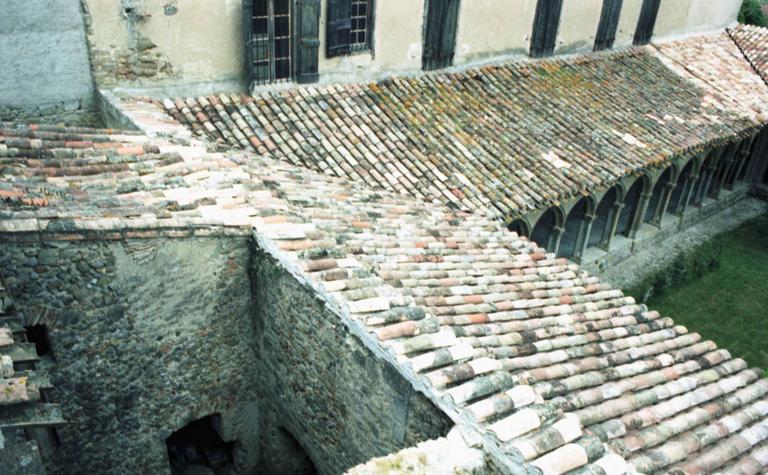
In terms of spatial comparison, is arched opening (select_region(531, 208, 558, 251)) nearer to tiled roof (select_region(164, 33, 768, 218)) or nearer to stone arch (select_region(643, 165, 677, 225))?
tiled roof (select_region(164, 33, 768, 218))

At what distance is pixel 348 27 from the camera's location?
12.4 m

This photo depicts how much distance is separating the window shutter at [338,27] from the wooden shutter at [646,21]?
430 inches

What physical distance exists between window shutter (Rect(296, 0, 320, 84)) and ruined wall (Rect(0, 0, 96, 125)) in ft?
11.9

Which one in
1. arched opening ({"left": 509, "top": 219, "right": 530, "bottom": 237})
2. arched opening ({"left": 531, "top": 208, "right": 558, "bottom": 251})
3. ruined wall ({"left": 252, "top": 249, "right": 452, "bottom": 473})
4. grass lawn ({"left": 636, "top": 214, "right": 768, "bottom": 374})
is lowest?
grass lawn ({"left": 636, "top": 214, "right": 768, "bottom": 374})

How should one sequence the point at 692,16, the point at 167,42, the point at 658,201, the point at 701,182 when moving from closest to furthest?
the point at 167,42, the point at 658,201, the point at 701,182, the point at 692,16

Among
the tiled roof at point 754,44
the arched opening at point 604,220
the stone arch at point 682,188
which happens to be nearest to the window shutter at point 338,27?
the arched opening at point 604,220

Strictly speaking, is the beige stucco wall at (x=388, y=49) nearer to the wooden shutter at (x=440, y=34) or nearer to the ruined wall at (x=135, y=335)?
the wooden shutter at (x=440, y=34)

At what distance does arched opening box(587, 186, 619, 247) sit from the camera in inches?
681

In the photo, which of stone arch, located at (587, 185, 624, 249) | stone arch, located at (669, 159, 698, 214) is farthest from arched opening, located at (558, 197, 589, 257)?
stone arch, located at (669, 159, 698, 214)

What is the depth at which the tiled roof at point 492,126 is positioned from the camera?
443 inches

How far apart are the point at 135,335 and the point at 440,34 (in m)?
9.66

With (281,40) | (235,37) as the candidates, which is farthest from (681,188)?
(235,37)

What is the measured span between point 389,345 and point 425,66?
9752 millimetres

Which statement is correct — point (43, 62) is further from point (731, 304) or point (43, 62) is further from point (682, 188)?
point (682, 188)
